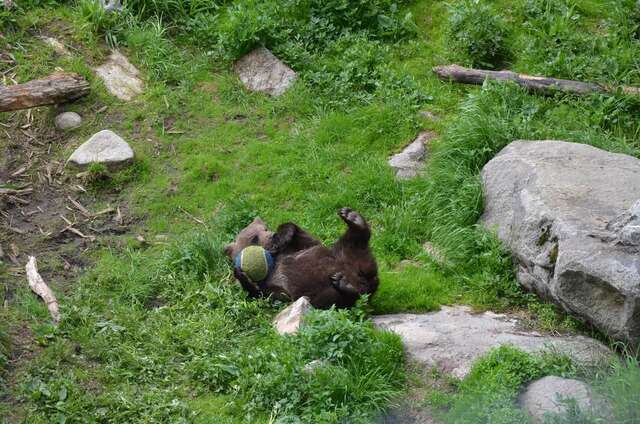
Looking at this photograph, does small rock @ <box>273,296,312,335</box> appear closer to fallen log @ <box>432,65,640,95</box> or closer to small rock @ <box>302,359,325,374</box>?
small rock @ <box>302,359,325,374</box>

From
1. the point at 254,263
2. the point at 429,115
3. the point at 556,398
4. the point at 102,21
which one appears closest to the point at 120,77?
the point at 102,21

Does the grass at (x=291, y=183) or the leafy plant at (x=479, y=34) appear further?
the leafy plant at (x=479, y=34)

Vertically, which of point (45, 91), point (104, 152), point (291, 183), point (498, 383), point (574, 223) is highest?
point (574, 223)

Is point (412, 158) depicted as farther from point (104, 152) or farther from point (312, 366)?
point (312, 366)

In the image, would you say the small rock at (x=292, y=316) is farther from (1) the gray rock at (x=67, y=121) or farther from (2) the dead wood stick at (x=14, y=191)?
(1) the gray rock at (x=67, y=121)

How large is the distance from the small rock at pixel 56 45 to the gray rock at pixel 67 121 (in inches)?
46.7

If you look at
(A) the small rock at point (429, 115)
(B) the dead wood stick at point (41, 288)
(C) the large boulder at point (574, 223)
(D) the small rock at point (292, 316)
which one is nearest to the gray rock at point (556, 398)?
(C) the large boulder at point (574, 223)

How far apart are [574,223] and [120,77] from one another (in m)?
6.70

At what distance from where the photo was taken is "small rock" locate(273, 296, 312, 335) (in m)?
7.46

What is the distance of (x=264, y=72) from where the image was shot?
38.8ft

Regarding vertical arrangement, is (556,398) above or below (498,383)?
above

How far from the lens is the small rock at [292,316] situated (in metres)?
7.46

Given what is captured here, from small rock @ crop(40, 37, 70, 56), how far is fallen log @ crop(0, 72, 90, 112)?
0.76 m

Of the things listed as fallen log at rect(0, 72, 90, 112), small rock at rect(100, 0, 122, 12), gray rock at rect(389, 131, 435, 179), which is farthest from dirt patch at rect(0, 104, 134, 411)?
gray rock at rect(389, 131, 435, 179)
